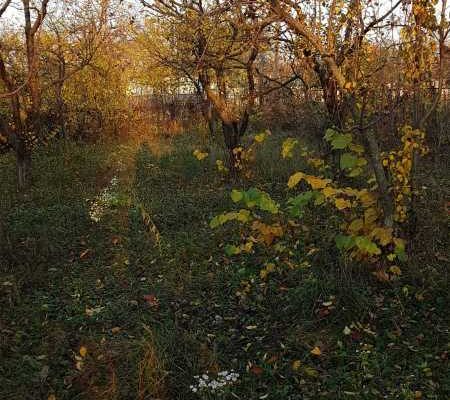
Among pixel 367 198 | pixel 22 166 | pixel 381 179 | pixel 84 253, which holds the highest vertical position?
pixel 22 166

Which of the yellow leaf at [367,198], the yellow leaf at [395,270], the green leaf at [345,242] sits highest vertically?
the yellow leaf at [367,198]

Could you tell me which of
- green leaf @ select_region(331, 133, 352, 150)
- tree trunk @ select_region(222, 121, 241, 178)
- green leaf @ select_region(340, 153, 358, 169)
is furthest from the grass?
tree trunk @ select_region(222, 121, 241, 178)

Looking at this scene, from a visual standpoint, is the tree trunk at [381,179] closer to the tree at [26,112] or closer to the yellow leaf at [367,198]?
the yellow leaf at [367,198]

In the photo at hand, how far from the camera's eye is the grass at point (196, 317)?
270 cm

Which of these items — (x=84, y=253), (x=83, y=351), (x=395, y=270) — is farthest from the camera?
(x=84, y=253)

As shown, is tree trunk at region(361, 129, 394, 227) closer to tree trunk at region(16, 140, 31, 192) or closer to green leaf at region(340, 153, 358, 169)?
green leaf at region(340, 153, 358, 169)

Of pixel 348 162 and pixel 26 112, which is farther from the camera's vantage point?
pixel 26 112

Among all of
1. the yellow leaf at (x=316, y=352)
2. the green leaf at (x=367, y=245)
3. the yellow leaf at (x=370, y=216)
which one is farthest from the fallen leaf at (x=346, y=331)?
the yellow leaf at (x=370, y=216)

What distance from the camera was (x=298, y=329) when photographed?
10.5 ft

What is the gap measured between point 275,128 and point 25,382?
1123 cm

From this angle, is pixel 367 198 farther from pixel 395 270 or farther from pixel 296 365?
pixel 296 365

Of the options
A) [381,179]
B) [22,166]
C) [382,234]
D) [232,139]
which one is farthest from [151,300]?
[22,166]

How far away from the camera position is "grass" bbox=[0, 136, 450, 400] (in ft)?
8.86

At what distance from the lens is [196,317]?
3.50m
